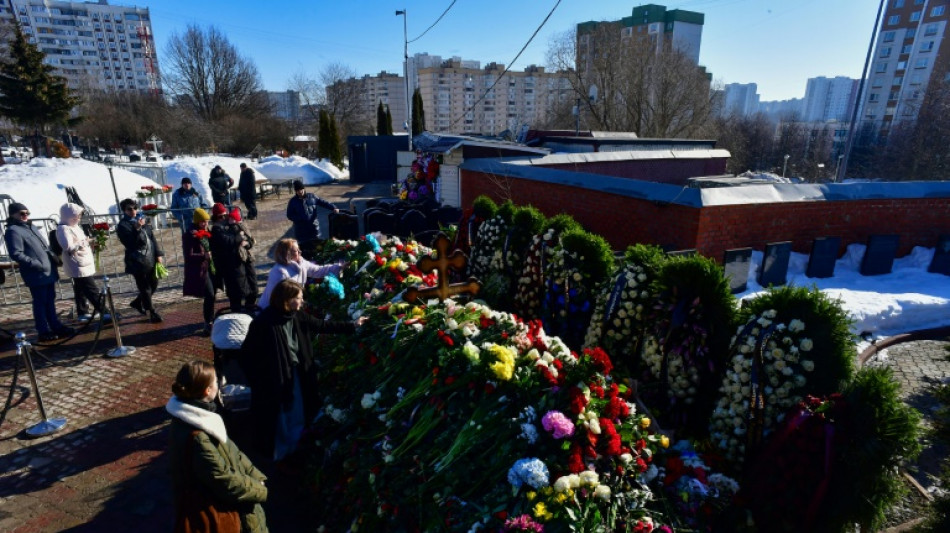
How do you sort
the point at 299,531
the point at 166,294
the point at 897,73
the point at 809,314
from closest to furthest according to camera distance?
the point at 809,314 → the point at 299,531 → the point at 166,294 → the point at 897,73

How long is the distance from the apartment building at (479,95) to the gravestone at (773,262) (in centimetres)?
8607

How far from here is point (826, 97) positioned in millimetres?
124375

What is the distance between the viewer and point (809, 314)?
10.6 feet

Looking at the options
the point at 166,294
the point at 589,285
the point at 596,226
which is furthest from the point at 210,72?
the point at 589,285

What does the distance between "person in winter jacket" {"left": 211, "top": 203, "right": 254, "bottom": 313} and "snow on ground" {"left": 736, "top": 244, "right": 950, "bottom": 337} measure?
651 cm

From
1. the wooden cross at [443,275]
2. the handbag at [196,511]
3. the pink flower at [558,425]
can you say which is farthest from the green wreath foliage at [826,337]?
the handbag at [196,511]

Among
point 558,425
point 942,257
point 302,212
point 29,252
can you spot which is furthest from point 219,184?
point 942,257

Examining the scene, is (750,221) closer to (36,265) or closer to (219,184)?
(36,265)

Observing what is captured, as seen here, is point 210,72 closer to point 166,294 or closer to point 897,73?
point 166,294

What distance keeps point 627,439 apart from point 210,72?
53628mm

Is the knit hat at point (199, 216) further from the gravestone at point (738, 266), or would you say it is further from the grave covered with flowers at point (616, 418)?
the gravestone at point (738, 266)

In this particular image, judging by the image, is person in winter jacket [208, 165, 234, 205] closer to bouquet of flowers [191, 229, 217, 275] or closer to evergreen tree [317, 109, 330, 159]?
bouquet of flowers [191, 229, 217, 275]

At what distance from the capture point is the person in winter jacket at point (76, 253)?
21.2 feet

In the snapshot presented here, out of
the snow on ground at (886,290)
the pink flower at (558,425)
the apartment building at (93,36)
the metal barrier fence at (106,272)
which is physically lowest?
the metal barrier fence at (106,272)
